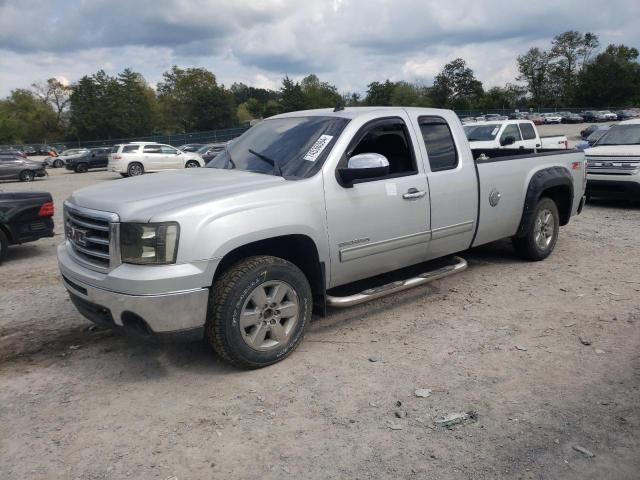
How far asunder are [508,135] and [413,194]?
12685 millimetres

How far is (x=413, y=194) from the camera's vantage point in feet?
15.9

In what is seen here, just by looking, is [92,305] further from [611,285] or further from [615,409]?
[611,285]

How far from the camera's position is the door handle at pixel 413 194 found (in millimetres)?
4781

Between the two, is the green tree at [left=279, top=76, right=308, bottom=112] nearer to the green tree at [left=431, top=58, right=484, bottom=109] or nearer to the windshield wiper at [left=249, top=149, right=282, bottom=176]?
the green tree at [left=431, top=58, right=484, bottom=109]

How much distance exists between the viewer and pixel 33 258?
321 inches

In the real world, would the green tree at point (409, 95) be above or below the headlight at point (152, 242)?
above

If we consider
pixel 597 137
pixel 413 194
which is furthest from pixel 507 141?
pixel 413 194

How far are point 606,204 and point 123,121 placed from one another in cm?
7911

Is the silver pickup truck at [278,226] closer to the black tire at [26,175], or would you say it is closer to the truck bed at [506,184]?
the truck bed at [506,184]

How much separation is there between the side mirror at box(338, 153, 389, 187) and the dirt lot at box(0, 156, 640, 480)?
137 centimetres

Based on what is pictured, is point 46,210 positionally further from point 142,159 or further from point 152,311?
point 142,159

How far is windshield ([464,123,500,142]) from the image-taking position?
53.6 ft

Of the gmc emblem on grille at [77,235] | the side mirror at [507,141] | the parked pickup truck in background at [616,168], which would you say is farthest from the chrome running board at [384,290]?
the side mirror at [507,141]

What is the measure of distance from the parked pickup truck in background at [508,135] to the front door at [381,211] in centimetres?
1137
